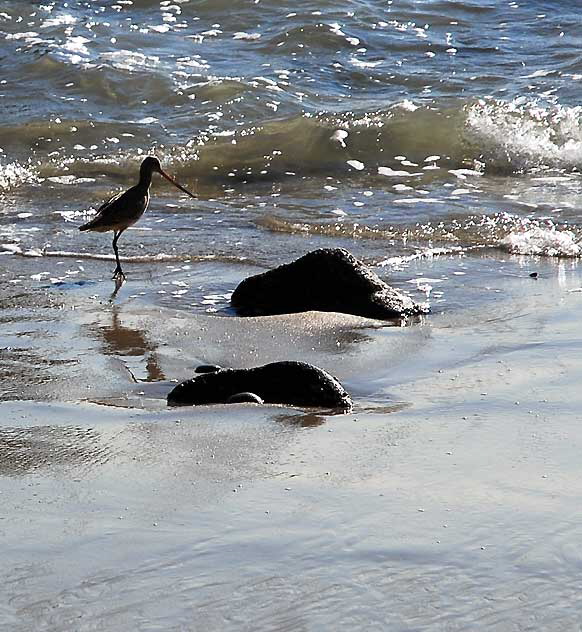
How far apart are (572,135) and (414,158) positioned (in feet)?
4.57

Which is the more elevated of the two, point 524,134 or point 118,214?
point 524,134

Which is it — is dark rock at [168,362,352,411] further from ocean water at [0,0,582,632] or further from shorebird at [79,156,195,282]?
shorebird at [79,156,195,282]

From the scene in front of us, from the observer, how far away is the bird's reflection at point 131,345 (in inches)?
196

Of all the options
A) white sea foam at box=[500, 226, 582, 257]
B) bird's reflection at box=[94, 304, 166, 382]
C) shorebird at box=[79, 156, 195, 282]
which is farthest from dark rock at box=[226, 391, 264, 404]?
white sea foam at box=[500, 226, 582, 257]

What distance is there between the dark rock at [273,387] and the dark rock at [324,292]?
161 centimetres

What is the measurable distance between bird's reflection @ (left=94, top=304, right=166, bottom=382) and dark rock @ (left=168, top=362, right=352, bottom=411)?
538mm

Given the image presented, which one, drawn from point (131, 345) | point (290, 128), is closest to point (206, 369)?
point (131, 345)

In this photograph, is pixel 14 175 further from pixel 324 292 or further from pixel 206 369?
pixel 206 369

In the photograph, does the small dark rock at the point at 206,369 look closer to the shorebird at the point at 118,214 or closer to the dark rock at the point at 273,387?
the dark rock at the point at 273,387

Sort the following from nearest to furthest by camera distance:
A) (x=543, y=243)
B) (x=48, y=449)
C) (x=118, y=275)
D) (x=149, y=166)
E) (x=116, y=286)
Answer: (x=48, y=449) → (x=116, y=286) → (x=118, y=275) → (x=543, y=243) → (x=149, y=166)

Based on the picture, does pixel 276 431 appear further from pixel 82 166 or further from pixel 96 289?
pixel 82 166

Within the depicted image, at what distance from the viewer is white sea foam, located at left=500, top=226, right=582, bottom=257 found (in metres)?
7.43

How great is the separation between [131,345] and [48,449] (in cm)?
176

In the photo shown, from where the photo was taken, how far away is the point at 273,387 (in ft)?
14.2
